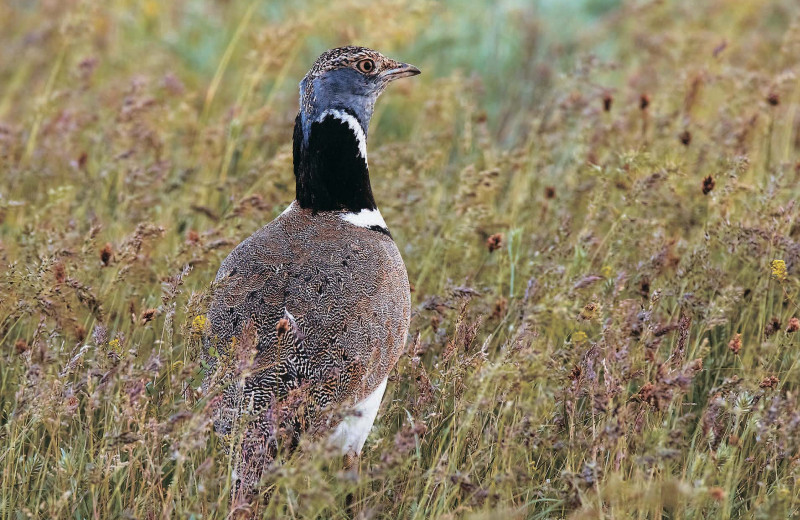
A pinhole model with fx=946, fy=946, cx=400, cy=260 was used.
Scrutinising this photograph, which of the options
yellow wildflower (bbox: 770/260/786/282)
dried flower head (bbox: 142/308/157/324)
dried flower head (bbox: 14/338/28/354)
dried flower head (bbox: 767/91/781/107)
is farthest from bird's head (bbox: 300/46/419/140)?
dried flower head (bbox: 767/91/781/107)

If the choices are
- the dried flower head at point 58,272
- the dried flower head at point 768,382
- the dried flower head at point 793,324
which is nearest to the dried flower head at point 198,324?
the dried flower head at point 58,272

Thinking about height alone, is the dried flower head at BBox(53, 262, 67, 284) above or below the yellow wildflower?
above

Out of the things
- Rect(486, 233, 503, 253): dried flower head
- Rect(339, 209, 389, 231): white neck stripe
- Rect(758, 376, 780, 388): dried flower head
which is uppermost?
Rect(339, 209, 389, 231): white neck stripe

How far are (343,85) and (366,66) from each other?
16 cm

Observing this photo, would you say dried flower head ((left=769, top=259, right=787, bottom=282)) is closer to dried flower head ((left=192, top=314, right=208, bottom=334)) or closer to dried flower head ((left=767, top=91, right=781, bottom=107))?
dried flower head ((left=767, top=91, right=781, bottom=107))

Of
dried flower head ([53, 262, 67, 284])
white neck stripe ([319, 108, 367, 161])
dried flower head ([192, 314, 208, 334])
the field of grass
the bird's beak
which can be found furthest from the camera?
the bird's beak

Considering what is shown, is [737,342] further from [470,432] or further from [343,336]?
[343,336]

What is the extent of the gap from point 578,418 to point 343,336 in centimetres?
95

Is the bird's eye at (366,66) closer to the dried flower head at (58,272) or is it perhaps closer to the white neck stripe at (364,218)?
the white neck stripe at (364,218)

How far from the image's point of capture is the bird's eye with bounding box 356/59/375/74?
418 cm

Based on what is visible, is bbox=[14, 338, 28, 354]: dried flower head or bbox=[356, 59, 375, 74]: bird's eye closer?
bbox=[14, 338, 28, 354]: dried flower head

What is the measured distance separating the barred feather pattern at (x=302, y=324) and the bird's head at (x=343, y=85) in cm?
46

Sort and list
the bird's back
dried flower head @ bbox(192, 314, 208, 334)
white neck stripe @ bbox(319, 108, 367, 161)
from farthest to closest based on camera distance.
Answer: white neck stripe @ bbox(319, 108, 367, 161), dried flower head @ bbox(192, 314, 208, 334), the bird's back

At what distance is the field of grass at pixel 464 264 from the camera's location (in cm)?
309
